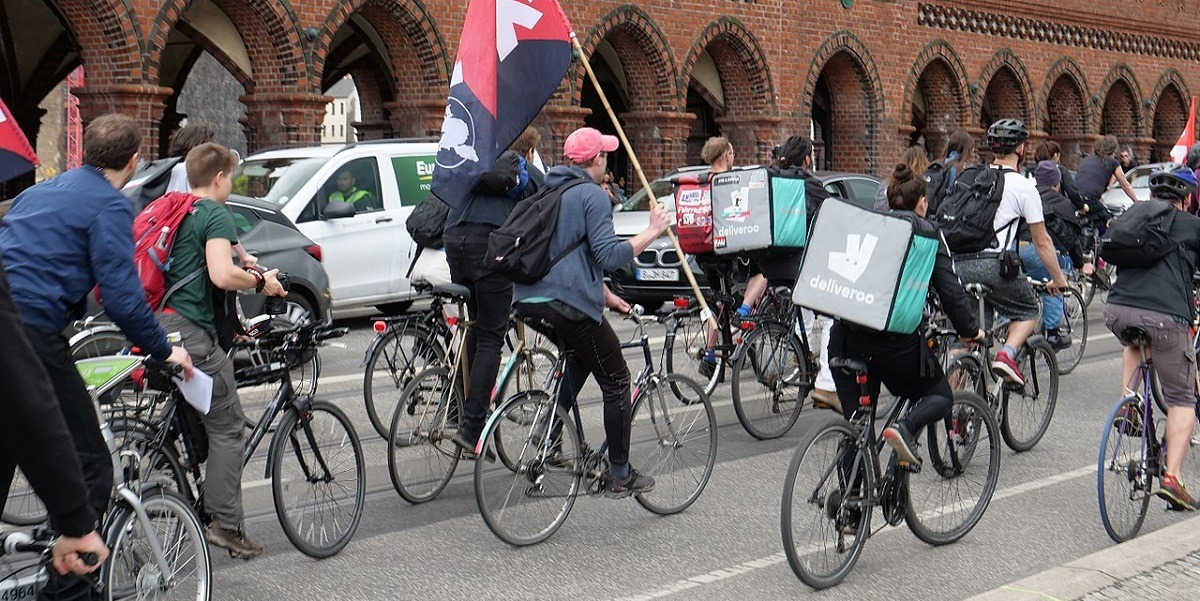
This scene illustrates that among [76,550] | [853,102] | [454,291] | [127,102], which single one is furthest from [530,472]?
[853,102]

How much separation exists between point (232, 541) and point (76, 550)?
3.04 m

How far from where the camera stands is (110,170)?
5012 mm

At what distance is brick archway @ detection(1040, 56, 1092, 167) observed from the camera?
35.6 meters

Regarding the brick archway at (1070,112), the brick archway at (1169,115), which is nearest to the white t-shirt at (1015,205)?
the brick archway at (1070,112)

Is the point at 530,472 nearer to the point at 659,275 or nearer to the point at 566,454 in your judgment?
the point at 566,454

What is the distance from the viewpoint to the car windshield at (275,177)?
1412 cm

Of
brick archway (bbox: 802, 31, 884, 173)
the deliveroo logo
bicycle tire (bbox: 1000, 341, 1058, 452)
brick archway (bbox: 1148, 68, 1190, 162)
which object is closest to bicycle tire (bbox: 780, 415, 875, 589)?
the deliveroo logo

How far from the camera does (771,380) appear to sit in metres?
9.02

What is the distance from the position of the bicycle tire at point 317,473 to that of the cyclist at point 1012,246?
414 cm

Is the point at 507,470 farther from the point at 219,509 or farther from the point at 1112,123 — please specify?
the point at 1112,123

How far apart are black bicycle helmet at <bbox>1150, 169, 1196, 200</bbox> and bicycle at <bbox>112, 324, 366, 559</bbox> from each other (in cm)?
377

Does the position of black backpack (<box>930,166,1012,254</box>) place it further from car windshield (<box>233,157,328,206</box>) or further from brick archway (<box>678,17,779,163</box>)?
brick archway (<box>678,17,779,163</box>)

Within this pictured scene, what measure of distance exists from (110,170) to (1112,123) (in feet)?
122

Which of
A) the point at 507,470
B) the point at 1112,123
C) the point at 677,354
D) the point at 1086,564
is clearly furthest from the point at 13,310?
the point at 1112,123
